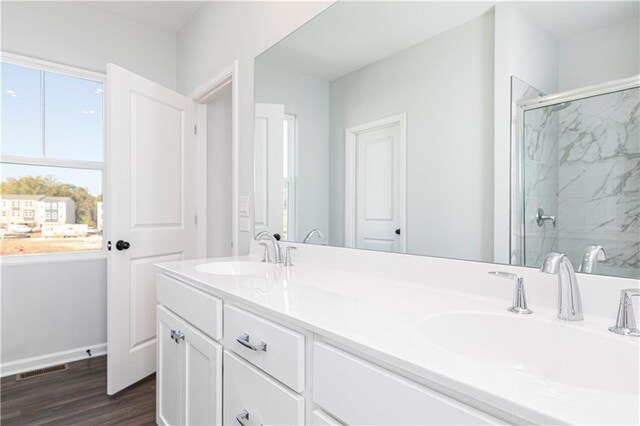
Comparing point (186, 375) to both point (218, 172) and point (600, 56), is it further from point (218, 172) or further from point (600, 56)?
point (218, 172)

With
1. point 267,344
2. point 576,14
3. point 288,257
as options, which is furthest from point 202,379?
point 576,14

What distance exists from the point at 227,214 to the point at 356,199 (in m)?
1.63

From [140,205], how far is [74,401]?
1.19 m

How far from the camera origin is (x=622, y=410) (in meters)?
0.46

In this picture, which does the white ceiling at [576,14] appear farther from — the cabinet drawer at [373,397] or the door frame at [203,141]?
the door frame at [203,141]

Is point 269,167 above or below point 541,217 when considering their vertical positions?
above

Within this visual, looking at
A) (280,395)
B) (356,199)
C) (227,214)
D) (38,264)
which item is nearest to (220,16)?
Answer: (227,214)

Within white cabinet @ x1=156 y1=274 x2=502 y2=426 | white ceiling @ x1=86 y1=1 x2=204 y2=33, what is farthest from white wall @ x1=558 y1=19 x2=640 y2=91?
white ceiling @ x1=86 y1=1 x2=204 y2=33

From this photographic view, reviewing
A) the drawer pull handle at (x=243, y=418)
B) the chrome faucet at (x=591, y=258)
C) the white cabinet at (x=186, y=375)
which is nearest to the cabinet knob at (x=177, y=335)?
the white cabinet at (x=186, y=375)

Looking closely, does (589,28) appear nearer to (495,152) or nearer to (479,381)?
(495,152)

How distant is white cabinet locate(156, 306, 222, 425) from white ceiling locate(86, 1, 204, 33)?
2.24 m

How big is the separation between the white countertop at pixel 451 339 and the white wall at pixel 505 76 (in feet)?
0.78

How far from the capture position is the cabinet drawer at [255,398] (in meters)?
0.88

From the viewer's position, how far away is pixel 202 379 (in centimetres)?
131
